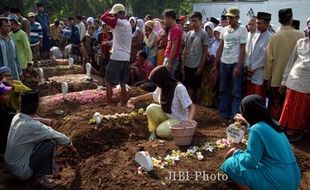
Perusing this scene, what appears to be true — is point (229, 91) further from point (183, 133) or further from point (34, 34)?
point (34, 34)

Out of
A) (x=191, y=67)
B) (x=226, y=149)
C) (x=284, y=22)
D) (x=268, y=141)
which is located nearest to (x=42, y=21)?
(x=191, y=67)

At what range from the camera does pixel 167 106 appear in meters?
5.81

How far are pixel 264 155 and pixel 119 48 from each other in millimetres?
4283

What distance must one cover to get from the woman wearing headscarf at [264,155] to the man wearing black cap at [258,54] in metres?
3.14

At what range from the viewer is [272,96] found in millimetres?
7066

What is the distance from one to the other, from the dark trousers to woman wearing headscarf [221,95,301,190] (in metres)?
2.17

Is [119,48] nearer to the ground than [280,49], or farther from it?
nearer to the ground

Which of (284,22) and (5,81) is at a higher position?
(284,22)

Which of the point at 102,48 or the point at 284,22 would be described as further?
the point at 102,48

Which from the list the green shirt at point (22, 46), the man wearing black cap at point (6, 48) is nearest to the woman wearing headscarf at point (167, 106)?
the man wearing black cap at point (6, 48)

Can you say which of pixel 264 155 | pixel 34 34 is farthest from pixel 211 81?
pixel 34 34

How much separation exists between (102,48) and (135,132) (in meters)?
5.69

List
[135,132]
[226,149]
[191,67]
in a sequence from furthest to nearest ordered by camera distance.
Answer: [191,67] → [135,132] → [226,149]

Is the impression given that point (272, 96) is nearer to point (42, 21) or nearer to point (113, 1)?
point (42, 21)
